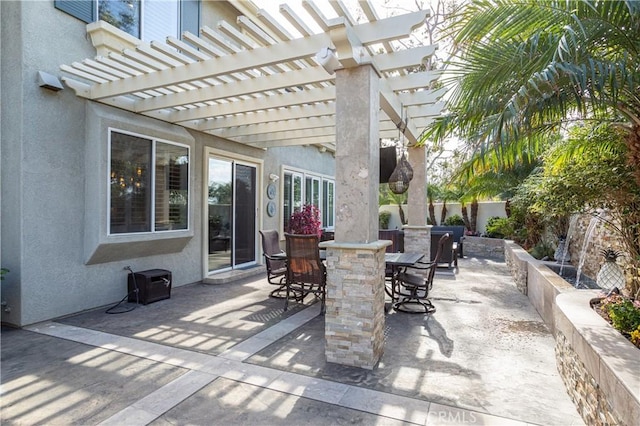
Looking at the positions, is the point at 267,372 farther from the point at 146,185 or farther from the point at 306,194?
the point at 306,194

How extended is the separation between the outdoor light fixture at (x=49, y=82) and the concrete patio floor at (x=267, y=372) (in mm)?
3285

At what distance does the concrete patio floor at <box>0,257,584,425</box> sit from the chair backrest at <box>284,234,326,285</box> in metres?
0.57

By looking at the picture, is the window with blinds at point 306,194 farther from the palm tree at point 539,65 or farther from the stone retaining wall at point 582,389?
the stone retaining wall at point 582,389

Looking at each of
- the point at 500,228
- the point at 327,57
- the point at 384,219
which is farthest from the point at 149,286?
the point at 384,219

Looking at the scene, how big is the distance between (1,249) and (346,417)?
5.25 m

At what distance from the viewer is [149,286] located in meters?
5.96

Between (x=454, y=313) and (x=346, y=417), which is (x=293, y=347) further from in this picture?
(x=454, y=313)

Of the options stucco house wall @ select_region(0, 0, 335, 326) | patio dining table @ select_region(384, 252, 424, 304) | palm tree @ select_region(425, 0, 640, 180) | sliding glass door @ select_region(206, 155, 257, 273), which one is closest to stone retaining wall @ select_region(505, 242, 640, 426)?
palm tree @ select_region(425, 0, 640, 180)

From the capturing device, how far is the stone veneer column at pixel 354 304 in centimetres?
354

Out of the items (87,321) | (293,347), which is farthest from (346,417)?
(87,321)

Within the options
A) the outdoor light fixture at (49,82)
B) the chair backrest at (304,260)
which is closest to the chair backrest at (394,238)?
the chair backrest at (304,260)

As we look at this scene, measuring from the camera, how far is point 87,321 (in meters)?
5.03

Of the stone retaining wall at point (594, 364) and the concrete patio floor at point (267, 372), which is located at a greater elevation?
the stone retaining wall at point (594, 364)

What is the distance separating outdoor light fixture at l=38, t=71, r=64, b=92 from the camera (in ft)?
15.9
